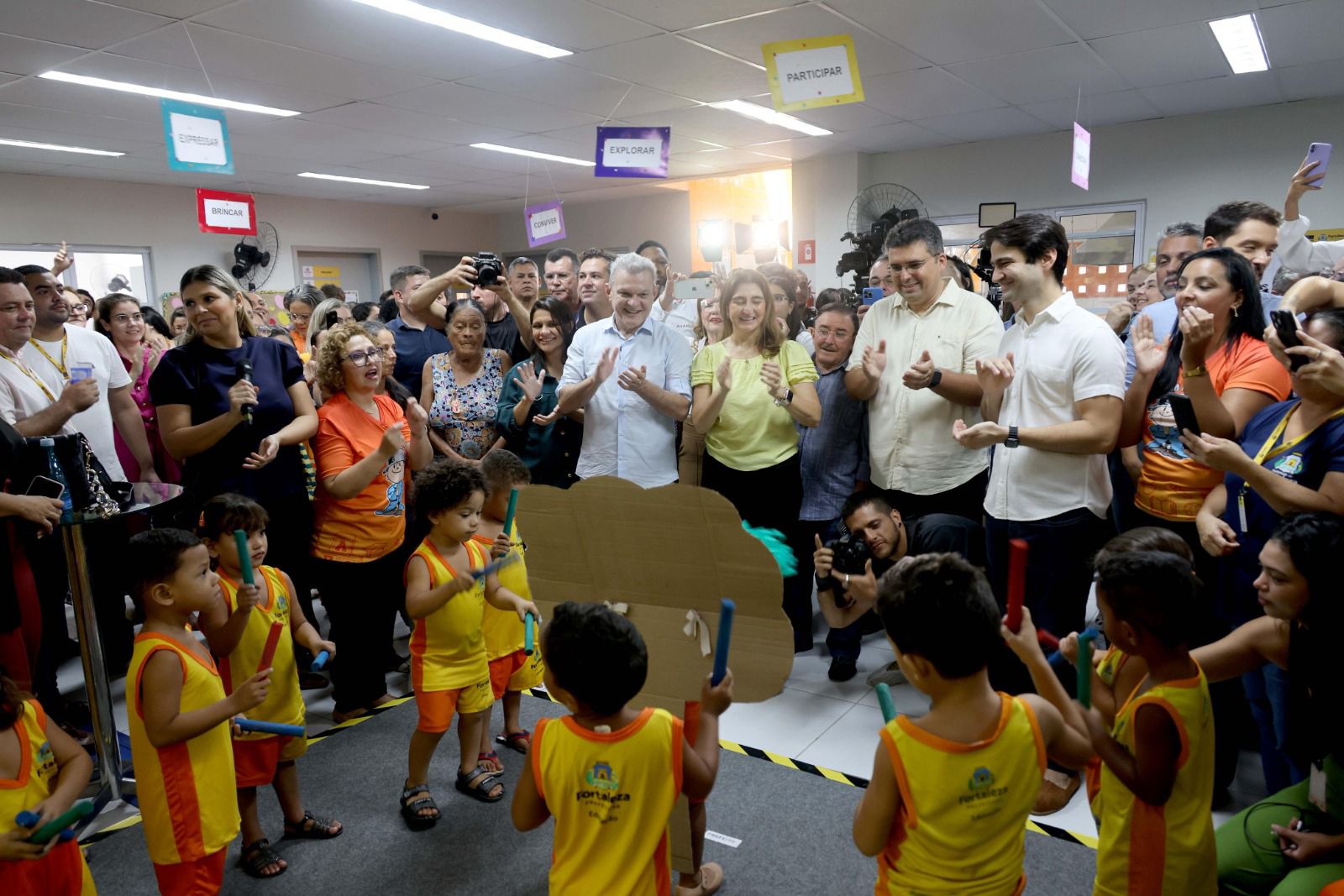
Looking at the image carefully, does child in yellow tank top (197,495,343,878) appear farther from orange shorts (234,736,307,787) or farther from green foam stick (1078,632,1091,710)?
green foam stick (1078,632,1091,710)

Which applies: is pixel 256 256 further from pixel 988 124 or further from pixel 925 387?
pixel 925 387

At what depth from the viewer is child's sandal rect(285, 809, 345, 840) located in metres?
2.12

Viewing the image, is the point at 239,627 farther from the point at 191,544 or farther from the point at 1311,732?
the point at 1311,732

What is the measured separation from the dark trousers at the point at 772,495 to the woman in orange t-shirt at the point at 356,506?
1.13 m

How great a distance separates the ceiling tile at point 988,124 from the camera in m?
6.48

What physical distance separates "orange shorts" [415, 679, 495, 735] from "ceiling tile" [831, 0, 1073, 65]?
360 centimetres

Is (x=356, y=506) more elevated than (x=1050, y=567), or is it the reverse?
(x=356, y=506)

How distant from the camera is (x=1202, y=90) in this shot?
19.1 ft

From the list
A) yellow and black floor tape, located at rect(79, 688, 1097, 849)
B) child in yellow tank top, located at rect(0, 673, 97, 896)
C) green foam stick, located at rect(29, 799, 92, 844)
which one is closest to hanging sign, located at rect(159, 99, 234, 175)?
yellow and black floor tape, located at rect(79, 688, 1097, 849)

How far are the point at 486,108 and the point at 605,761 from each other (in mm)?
5605

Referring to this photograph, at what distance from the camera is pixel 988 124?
6.84 metres

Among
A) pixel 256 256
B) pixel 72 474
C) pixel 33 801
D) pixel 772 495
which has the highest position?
pixel 256 256

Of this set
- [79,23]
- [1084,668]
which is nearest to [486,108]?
[79,23]

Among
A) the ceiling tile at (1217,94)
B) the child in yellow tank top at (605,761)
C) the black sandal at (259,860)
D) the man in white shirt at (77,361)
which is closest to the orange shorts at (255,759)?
the black sandal at (259,860)
